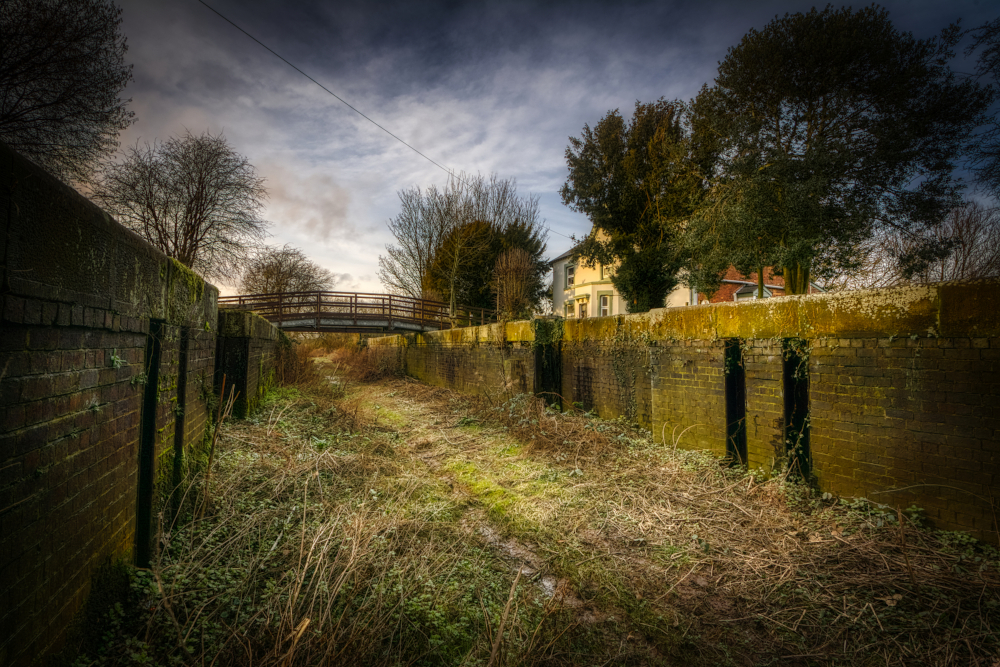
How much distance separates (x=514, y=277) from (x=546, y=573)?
51.1 feet

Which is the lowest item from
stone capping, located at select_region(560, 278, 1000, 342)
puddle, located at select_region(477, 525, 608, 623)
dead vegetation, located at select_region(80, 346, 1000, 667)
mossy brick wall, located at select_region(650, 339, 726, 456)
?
puddle, located at select_region(477, 525, 608, 623)

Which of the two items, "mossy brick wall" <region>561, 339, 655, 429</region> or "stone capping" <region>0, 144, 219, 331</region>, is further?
"mossy brick wall" <region>561, 339, 655, 429</region>

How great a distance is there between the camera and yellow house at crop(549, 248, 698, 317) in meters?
23.4

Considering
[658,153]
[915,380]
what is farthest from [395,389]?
[658,153]

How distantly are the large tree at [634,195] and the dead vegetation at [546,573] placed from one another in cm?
1419

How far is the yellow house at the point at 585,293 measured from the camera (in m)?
23.4

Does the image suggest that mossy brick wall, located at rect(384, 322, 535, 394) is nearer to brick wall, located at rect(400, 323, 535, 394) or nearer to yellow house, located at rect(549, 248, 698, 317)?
brick wall, located at rect(400, 323, 535, 394)

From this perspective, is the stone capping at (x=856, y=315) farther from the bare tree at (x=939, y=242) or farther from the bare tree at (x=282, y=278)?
the bare tree at (x=282, y=278)

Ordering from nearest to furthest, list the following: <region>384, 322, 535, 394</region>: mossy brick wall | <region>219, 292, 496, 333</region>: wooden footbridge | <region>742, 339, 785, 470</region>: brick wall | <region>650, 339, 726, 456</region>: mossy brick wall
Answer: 1. <region>742, 339, 785, 470</region>: brick wall
2. <region>650, 339, 726, 456</region>: mossy brick wall
3. <region>384, 322, 535, 394</region>: mossy brick wall
4. <region>219, 292, 496, 333</region>: wooden footbridge

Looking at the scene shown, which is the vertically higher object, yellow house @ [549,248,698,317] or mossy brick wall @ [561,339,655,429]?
yellow house @ [549,248,698,317]

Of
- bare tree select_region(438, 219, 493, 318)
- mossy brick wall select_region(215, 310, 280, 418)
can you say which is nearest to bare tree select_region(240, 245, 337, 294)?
bare tree select_region(438, 219, 493, 318)

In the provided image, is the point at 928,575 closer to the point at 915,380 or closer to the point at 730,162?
the point at 915,380

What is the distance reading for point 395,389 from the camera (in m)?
11.9

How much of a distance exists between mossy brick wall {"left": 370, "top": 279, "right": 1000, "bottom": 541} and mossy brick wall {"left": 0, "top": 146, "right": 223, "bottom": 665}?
15.7 ft
